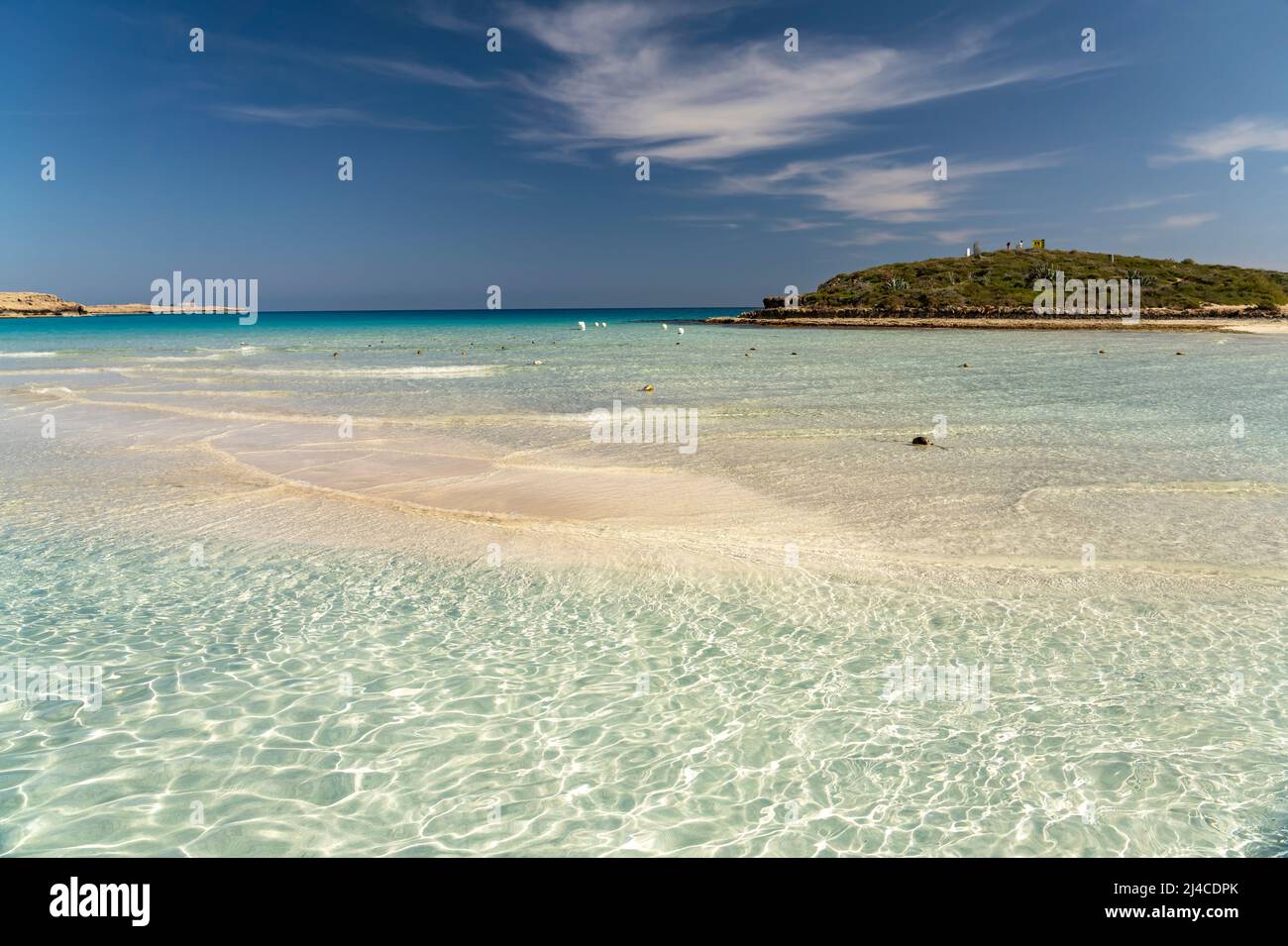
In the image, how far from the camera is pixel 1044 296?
106 meters

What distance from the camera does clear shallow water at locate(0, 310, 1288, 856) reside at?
556 cm

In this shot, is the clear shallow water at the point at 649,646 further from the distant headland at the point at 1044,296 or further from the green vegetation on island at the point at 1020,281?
the green vegetation on island at the point at 1020,281

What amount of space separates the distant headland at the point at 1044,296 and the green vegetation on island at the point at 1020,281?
15 cm

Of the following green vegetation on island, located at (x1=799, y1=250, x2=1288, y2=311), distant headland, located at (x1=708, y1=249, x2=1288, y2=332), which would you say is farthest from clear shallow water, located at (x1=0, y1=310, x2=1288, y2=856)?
green vegetation on island, located at (x1=799, y1=250, x2=1288, y2=311)

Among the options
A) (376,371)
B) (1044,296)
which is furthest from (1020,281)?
(376,371)

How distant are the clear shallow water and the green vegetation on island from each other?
101 meters

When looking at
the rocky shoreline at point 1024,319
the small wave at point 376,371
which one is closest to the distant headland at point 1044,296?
the rocky shoreline at point 1024,319

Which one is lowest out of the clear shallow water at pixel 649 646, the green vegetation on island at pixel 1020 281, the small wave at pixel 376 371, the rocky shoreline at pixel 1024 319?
the clear shallow water at pixel 649 646

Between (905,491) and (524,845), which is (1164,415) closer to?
(905,491)

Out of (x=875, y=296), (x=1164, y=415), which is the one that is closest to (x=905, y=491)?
(x=1164, y=415)

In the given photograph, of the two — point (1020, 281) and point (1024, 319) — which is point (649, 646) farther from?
point (1020, 281)

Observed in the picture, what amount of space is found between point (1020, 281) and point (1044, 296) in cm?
954

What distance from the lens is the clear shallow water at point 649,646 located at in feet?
18.2

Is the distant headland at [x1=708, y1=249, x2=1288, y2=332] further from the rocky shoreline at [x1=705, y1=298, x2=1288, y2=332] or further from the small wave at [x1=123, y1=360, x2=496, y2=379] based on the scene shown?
the small wave at [x1=123, y1=360, x2=496, y2=379]
